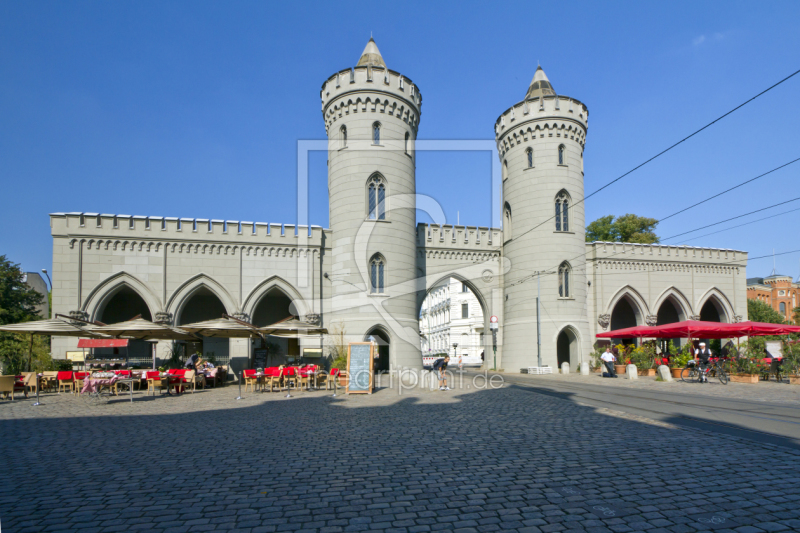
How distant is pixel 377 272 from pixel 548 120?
13.9 meters

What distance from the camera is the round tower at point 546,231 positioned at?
30.0m

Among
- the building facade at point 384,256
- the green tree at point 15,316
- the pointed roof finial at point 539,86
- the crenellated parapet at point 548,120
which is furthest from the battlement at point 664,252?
the green tree at point 15,316

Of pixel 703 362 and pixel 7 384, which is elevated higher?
pixel 7 384

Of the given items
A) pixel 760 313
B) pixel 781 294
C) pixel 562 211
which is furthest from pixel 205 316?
pixel 781 294

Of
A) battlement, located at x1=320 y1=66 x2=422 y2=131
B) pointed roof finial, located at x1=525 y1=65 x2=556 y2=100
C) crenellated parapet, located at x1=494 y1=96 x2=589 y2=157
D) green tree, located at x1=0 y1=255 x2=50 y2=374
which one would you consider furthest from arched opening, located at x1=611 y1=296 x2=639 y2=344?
green tree, located at x1=0 y1=255 x2=50 y2=374

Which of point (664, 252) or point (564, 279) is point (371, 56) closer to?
point (564, 279)

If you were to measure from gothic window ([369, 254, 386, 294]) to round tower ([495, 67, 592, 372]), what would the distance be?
29.1ft

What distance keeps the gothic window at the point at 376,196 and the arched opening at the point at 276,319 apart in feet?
22.1

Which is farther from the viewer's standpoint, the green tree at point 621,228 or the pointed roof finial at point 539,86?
the green tree at point 621,228

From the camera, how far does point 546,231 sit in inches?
1193

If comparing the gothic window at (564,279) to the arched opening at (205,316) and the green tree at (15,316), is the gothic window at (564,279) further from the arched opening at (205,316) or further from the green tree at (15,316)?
the green tree at (15,316)

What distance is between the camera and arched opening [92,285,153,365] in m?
25.6

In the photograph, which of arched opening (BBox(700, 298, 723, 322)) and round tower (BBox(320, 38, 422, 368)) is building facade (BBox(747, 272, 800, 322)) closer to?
arched opening (BBox(700, 298, 723, 322))

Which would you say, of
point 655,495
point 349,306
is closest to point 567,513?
point 655,495
